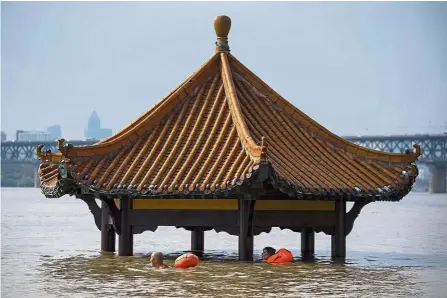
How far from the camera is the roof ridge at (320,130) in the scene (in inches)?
1142

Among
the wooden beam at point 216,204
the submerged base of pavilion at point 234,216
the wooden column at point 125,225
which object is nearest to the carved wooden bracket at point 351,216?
the submerged base of pavilion at point 234,216

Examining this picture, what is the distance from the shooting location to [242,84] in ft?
97.3

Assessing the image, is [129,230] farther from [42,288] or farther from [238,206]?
[42,288]

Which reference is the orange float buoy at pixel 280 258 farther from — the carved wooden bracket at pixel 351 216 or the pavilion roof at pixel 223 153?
the pavilion roof at pixel 223 153

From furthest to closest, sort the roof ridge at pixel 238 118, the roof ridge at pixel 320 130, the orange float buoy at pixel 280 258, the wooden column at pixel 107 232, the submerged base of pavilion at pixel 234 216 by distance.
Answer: the wooden column at pixel 107 232 < the roof ridge at pixel 320 130 < the orange float buoy at pixel 280 258 < the submerged base of pavilion at pixel 234 216 < the roof ridge at pixel 238 118

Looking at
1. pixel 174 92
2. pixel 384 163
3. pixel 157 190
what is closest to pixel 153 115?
pixel 174 92

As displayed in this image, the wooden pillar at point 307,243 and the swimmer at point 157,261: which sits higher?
the wooden pillar at point 307,243

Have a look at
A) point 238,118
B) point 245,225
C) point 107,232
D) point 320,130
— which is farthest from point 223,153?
point 107,232

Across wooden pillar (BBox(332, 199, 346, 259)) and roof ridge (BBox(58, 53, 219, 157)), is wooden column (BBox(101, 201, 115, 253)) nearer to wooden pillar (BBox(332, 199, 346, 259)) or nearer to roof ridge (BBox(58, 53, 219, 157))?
roof ridge (BBox(58, 53, 219, 157))

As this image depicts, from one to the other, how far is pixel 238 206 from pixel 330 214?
8.02ft

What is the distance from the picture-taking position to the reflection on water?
896 inches

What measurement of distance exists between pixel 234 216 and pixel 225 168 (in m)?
1.22

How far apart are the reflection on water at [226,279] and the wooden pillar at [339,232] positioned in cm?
66

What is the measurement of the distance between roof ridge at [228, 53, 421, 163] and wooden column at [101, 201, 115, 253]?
4.47 metres
